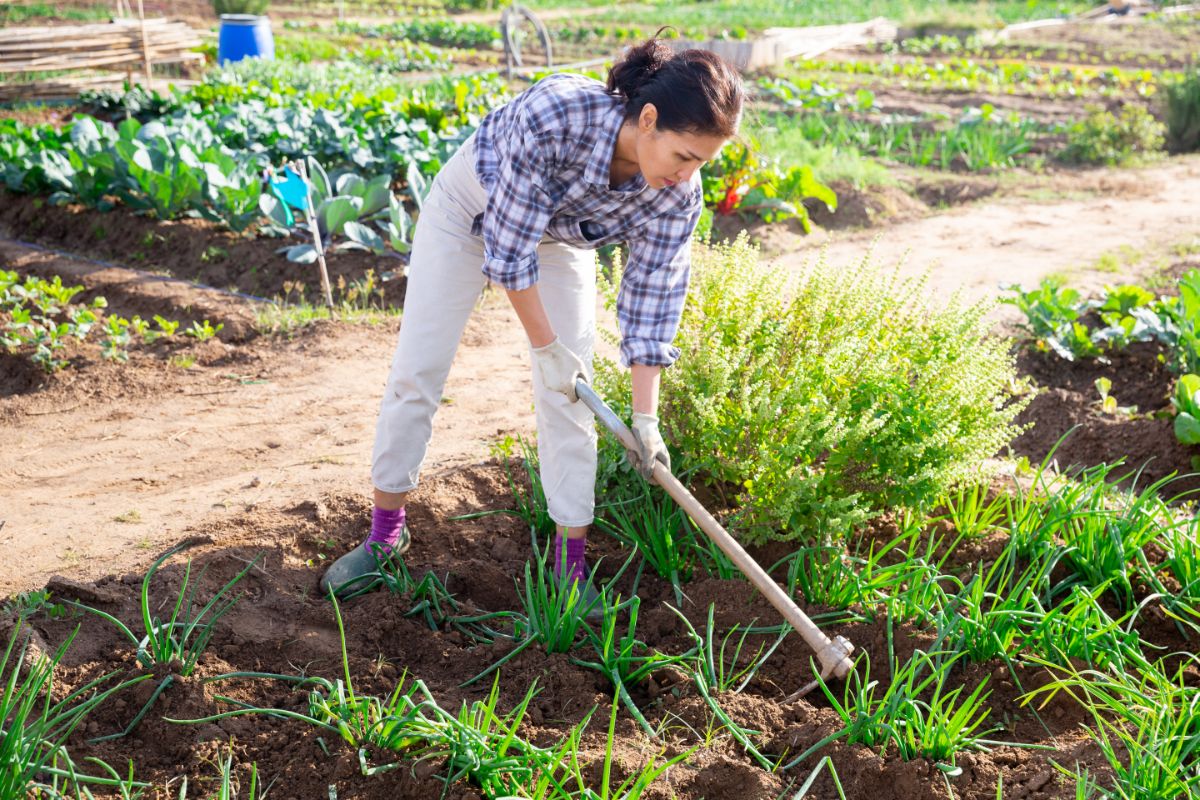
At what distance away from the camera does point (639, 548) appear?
307 cm

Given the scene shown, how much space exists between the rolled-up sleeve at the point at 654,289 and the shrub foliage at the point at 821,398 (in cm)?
31

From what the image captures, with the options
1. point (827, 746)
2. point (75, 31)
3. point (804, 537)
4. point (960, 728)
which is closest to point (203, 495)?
point (804, 537)

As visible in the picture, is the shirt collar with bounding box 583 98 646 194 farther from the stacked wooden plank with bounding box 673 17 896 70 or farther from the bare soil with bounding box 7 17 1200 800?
the stacked wooden plank with bounding box 673 17 896 70

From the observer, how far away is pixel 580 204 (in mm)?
2539

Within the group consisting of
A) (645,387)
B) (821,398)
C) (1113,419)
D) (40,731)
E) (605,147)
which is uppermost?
(605,147)

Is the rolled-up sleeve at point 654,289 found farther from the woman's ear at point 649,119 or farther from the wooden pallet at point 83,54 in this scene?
the wooden pallet at point 83,54

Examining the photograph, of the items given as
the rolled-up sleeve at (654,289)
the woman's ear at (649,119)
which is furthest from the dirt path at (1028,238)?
the woman's ear at (649,119)

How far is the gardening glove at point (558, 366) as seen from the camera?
260 centimetres

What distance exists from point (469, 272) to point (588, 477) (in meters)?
0.60

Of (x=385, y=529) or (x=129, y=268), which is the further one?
(x=129, y=268)

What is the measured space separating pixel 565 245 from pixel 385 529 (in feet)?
2.94

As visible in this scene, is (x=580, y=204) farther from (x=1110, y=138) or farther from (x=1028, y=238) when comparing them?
(x=1110, y=138)

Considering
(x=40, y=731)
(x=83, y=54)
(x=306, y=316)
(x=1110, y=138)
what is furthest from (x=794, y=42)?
(x=40, y=731)

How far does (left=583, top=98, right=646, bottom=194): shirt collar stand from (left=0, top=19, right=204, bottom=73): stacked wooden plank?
28.0ft
